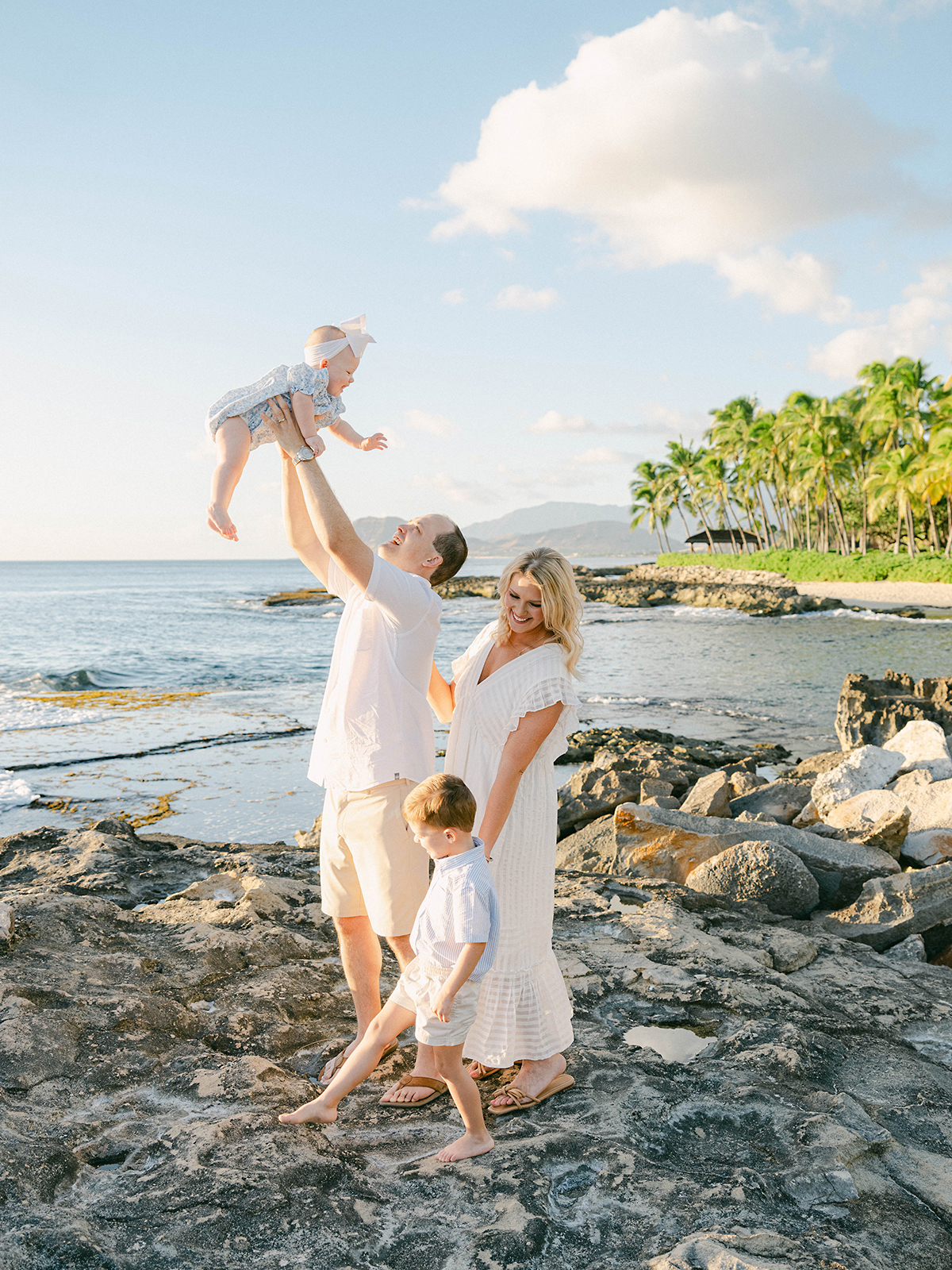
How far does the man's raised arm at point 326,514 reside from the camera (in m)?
2.74

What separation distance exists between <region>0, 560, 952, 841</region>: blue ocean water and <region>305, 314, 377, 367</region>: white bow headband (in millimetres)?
5228

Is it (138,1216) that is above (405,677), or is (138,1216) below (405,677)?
below

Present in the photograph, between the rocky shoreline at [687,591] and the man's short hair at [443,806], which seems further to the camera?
the rocky shoreline at [687,591]

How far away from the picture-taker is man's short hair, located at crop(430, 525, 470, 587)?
3164mm

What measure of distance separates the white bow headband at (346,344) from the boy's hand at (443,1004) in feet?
6.84

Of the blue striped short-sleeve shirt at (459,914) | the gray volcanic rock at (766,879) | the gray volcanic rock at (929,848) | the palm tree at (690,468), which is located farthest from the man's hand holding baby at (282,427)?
the palm tree at (690,468)

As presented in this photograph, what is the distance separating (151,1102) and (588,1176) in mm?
1387

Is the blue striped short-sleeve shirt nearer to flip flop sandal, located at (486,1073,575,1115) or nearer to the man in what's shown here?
the man

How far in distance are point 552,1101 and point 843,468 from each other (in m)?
56.5

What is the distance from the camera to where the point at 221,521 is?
2.75m

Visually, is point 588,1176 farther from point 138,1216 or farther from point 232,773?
point 232,773

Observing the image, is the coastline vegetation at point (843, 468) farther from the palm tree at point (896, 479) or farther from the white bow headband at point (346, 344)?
the white bow headband at point (346, 344)

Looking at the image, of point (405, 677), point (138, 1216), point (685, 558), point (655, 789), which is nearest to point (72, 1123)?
point (138, 1216)

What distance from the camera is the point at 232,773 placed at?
9.76m
